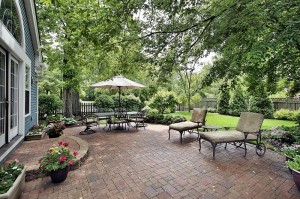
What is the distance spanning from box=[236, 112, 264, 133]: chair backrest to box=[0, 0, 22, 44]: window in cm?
642

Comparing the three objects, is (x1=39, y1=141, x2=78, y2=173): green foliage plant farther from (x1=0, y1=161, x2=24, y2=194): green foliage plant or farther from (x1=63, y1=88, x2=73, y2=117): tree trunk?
(x1=63, y1=88, x2=73, y2=117): tree trunk

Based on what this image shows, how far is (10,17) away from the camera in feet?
12.7

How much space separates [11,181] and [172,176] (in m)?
2.61

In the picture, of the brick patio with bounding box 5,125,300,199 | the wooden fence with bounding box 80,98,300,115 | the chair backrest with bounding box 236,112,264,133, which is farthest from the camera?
the wooden fence with bounding box 80,98,300,115

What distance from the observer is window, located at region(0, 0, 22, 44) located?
3415mm

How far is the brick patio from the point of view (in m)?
2.64

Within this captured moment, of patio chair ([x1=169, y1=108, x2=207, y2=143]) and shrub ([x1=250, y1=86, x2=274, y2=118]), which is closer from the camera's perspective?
patio chair ([x1=169, y1=108, x2=207, y2=143])

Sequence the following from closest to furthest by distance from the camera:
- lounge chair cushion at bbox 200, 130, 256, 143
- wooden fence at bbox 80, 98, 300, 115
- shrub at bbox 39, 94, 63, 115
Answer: lounge chair cushion at bbox 200, 130, 256, 143, shrub at bbox 39, 94, 63, 115, wooden fence at bbox 80, 98, 300, 115

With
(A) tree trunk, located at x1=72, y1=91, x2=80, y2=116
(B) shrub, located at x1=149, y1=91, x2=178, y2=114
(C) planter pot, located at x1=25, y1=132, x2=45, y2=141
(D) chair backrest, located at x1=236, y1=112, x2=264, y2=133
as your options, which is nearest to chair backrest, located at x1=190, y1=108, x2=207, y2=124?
(D) chair backrest, located at x1=236, y1=112, x2=264, y2=133

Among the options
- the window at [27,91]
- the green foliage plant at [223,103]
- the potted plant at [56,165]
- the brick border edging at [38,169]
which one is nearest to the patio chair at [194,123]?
the brick border edging at [38,169]

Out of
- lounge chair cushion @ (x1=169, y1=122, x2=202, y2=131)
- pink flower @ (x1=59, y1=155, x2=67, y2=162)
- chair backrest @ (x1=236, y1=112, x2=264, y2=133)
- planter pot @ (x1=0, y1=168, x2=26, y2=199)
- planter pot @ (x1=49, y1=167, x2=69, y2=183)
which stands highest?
chair backrest @ (x1=236, y1=112, x2=264, y2=133)

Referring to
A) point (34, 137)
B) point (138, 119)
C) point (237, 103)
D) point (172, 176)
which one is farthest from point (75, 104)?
point (237, 103)

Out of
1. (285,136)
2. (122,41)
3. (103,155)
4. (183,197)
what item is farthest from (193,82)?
(183,197)

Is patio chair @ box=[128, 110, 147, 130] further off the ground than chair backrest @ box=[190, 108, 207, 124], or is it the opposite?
Result: chair backrest @ box=[190, 108, 207, 124]
